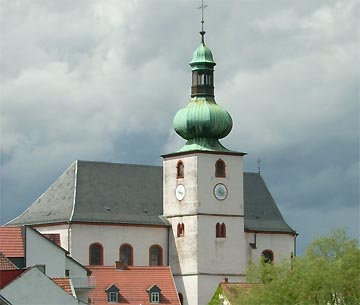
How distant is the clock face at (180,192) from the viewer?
91125 mm

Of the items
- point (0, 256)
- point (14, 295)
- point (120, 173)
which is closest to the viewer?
point (14, 295)

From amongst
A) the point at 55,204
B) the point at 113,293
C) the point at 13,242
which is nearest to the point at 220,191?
the point at 55,204

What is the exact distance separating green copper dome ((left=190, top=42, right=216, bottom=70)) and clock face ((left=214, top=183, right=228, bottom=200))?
721 centimetres

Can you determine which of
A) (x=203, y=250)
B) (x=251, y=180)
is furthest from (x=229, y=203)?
(x=251, y=180)

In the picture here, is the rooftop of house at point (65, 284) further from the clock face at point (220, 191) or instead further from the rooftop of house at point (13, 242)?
the clock face at point (220, 191)

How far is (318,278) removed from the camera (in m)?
61.8

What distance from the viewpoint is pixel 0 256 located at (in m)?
59.0

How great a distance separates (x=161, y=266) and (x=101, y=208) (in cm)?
527

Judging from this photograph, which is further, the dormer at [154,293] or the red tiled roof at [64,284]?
the dormer at [154,293]

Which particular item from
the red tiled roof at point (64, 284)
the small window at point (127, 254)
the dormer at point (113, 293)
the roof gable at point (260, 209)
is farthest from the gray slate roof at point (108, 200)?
the red tiled roof at point (64, 284)

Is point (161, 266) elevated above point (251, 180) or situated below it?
below

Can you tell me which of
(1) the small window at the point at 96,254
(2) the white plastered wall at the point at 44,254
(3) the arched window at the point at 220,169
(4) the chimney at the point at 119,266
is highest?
(3) the arched window at the point at 220,169

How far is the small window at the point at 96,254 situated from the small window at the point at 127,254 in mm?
1476

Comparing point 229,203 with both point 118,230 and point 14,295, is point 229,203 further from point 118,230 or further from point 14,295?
point 14,295
